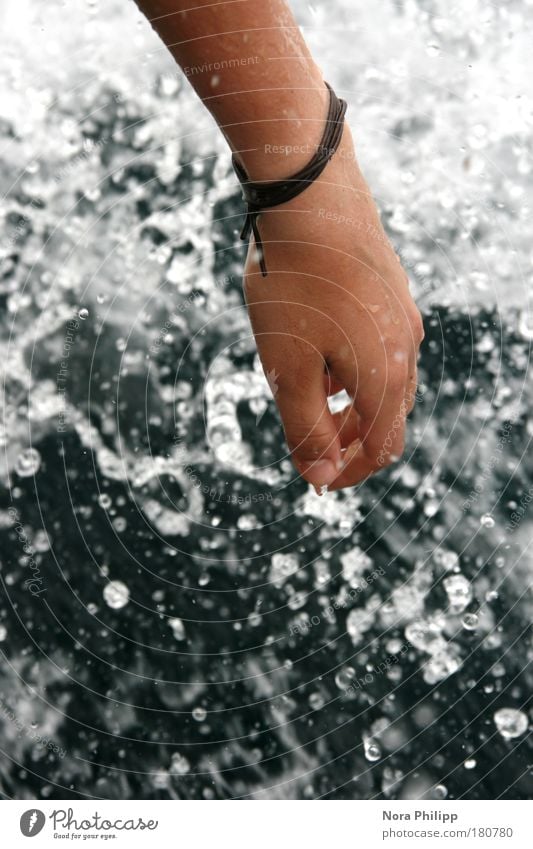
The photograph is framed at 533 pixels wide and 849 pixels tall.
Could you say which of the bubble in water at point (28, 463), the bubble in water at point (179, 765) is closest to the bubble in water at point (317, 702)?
the bubble in water at point (179, 765)

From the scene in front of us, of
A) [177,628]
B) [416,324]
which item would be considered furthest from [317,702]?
[416,324]

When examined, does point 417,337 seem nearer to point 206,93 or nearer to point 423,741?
point 206,93

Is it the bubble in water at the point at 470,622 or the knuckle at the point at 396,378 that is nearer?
the knuckle at the point at 396,378

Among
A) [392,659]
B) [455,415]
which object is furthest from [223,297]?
[392,659]

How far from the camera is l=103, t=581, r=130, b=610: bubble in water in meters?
0.66

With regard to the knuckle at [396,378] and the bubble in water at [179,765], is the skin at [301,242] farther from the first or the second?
the bubble in water at [179,765]

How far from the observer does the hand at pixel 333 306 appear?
16.5 inches

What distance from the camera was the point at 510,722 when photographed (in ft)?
2.01

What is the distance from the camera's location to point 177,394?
0.71m

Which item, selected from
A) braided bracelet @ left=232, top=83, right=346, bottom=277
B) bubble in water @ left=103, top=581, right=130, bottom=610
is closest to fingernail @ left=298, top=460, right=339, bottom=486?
braided bracelet @ left=232, top=83, right=346, bottom=277

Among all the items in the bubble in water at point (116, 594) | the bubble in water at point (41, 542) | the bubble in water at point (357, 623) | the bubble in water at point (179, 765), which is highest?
the bubble in water at point (41, 542)

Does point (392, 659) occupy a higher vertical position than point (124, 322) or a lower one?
lower

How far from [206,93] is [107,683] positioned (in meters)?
0.47
